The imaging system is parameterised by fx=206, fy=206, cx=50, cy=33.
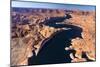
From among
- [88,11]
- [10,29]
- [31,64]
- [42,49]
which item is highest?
[88,11]

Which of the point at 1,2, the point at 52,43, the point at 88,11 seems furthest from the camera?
the point at 88,11

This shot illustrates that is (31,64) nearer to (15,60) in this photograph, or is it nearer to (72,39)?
(15,60)

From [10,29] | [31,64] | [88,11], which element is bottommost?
[31,64]

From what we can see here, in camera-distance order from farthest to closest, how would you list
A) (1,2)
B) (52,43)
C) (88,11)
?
(88,11) → (52,43) → (1,2)

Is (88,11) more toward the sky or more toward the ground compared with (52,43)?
more toward the sky

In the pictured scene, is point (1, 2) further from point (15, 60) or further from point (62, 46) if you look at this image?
point (62, 46)

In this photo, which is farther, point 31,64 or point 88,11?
point 88,11

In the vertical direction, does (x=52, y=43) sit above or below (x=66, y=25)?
below
